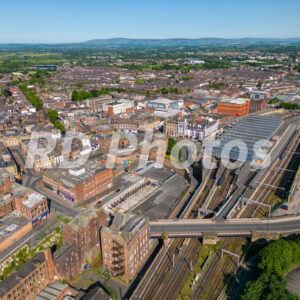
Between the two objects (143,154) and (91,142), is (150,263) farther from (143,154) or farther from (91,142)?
(91,142)

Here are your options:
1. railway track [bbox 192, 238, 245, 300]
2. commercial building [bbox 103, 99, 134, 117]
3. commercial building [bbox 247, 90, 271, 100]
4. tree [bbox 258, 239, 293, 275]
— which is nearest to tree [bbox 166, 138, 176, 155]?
railway track [bbox 192, 238, 245, 300]

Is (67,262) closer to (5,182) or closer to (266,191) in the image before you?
(5,182)

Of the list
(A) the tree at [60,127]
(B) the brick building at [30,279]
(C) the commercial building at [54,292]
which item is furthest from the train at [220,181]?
(A) the tree at [60,127]

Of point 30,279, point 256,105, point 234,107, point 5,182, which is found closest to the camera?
point 30,279

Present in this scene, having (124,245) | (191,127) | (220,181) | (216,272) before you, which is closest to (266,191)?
(220,181)

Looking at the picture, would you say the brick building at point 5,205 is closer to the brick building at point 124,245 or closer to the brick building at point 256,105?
the brick building at point 124,245

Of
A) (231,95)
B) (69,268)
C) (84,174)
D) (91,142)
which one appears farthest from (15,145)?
(231,95)
